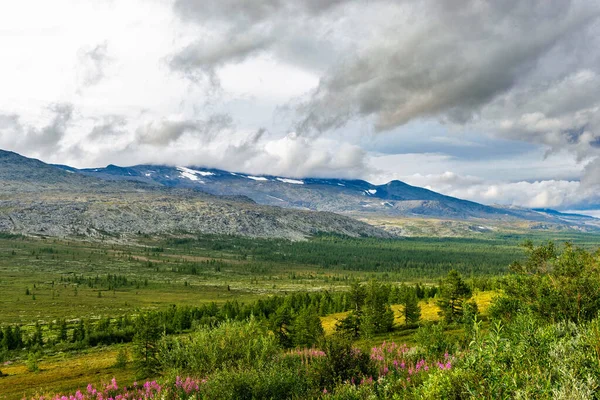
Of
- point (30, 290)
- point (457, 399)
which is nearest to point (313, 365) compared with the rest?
point (457, 399)

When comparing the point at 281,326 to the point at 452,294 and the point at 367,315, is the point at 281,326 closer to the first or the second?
the point at 367,315

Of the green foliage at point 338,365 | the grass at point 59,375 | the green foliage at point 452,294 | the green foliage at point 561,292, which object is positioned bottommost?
the grass at point 59,375

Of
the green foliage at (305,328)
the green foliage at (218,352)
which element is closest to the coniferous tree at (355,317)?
the green foliage at (305,328)

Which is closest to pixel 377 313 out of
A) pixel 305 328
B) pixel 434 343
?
pixel 305 328

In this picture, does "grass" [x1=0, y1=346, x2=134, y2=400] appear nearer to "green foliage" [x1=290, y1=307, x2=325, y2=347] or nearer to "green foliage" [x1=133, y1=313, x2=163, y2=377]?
"green foliage" [x1=133, y1=313, x2=163, y2=377]

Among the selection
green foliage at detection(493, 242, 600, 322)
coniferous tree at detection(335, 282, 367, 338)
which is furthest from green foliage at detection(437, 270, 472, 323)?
green foliage at detection(493, 242, 600, 322)

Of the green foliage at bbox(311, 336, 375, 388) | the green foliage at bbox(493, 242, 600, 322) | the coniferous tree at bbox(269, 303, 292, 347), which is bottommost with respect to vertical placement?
the coniferous tree at bbox(269, 303, 292, 347)

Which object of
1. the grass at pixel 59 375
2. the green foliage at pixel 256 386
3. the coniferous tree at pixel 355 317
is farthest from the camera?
the coniferous tree at pixel 355 317

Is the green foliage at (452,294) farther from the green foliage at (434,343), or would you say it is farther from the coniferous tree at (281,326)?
the green foliage at (434,343)

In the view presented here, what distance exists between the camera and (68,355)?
3009 inches

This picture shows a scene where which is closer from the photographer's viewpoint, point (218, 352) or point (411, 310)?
point (218, 352)

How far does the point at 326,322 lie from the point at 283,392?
74.6 metres

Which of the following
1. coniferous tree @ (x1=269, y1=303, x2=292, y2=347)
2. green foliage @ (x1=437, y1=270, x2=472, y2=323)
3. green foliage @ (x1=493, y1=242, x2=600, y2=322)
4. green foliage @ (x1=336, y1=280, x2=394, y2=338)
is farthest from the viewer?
green foliage @ (x1=437, y1=270, x2=472, y2=323)

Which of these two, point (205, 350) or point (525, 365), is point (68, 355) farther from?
point (525, 365)
